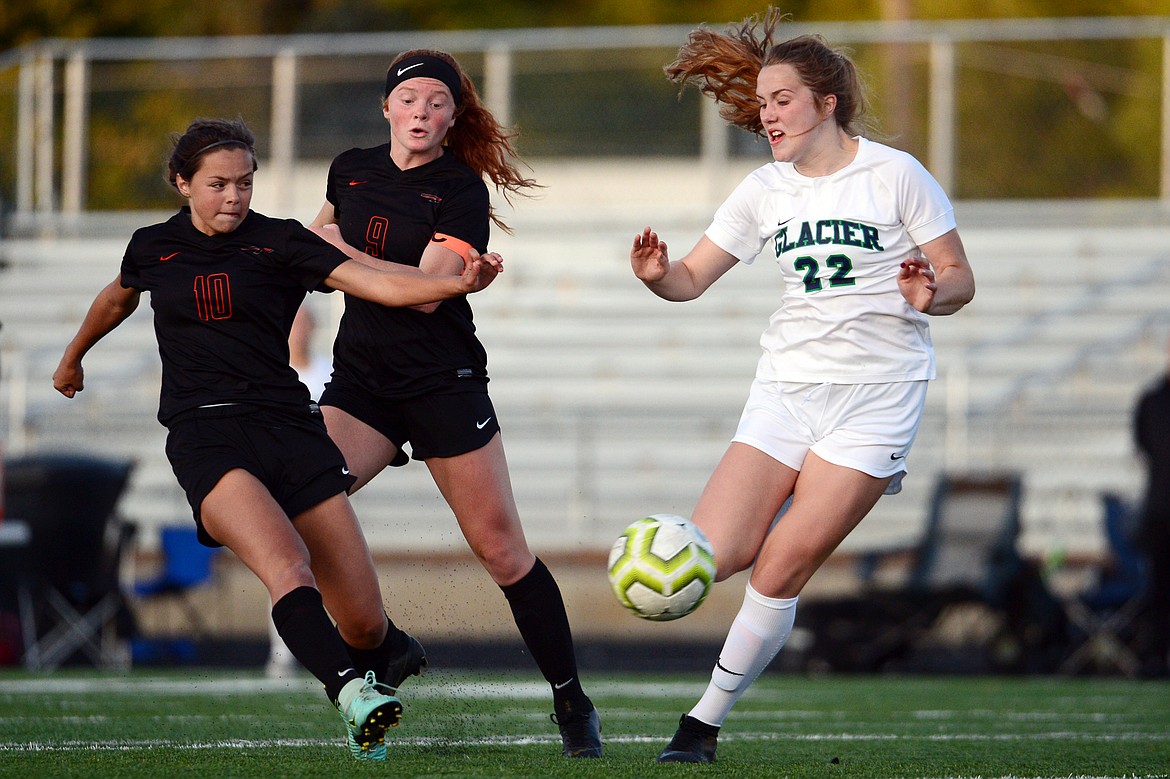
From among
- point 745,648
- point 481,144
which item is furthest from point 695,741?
point 481,144

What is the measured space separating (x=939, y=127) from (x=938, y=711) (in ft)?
27.8

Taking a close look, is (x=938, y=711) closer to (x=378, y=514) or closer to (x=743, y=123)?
(x=743, y=123)

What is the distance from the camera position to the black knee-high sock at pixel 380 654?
16.3ft

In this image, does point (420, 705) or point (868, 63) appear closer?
point (420, 705)

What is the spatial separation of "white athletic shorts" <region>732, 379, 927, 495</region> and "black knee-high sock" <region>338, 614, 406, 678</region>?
1223 mm

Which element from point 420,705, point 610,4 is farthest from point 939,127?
point 610,4

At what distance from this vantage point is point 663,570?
445 centimetres

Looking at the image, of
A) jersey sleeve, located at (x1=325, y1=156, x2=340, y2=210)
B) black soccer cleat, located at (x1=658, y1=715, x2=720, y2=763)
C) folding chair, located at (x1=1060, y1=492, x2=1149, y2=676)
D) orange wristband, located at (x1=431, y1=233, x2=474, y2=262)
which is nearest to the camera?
black soccer cleat, located at (x1=658, y1=715, x2=720, y2=763)

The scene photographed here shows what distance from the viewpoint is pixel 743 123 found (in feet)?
17.6

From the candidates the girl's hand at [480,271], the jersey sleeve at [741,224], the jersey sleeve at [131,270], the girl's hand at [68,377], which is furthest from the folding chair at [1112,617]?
the jersey sleeve at [131,270]

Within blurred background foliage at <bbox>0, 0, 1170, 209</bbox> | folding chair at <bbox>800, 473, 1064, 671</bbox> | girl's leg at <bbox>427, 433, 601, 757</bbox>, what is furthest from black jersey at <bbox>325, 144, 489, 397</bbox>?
blurred background foliage at <bbox>0, 0, 1170, 209</bbox>

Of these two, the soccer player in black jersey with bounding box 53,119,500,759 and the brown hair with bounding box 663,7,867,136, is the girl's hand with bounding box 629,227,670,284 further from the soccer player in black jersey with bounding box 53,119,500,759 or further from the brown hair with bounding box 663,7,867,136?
the brown hair with bounding box 663,7,867,136

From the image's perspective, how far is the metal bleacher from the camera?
1260cm

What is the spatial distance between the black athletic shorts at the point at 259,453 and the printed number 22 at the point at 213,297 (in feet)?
0.87
